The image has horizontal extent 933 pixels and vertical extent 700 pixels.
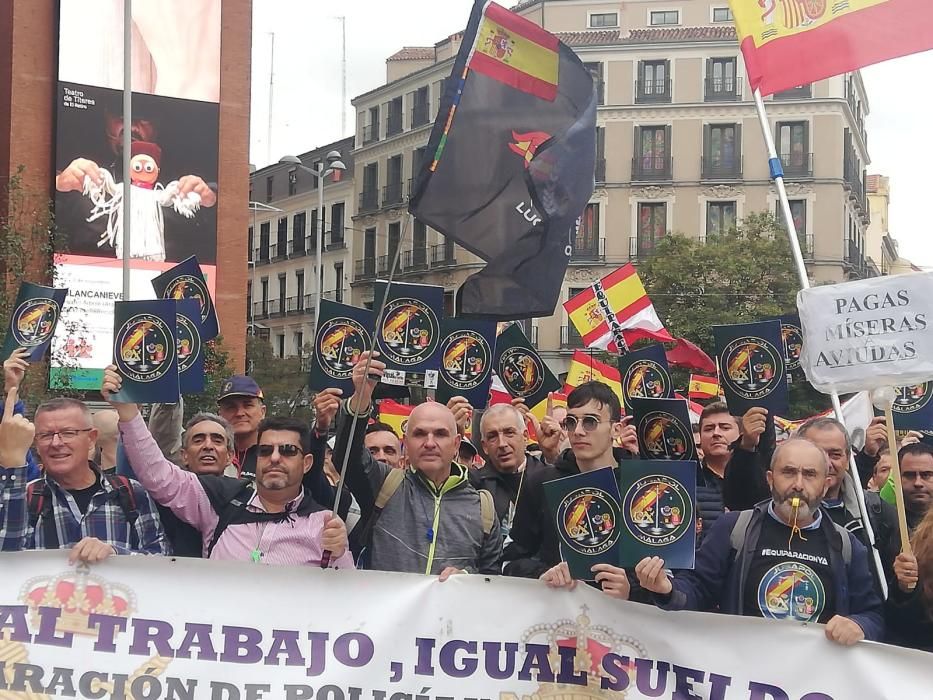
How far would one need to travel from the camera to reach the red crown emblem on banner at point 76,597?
191 inches

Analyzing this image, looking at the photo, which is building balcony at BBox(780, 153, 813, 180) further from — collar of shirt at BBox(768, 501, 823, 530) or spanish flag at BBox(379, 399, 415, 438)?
collar of shirt at BBox(768, 501, 823, 530)

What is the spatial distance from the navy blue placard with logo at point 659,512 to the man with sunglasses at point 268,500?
119 centimetres

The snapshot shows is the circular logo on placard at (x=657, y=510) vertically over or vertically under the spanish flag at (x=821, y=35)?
under

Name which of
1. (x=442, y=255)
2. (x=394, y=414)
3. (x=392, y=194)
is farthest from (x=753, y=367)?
(x=392, y=194)

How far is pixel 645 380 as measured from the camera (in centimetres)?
773

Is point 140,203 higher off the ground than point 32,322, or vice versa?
point 140,203

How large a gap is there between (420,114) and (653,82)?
11247 mm

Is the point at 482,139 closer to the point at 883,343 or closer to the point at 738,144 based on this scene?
the point at 883,343

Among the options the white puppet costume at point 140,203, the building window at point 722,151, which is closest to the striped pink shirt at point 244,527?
the white puppet costume at point 140,203

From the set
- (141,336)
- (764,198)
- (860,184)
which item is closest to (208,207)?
(764,198)

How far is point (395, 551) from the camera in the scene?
5109 mm

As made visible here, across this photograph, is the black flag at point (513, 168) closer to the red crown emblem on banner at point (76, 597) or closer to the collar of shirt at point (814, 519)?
the collar of shirt at point (814, 519)

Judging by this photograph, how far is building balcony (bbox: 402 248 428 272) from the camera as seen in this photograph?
56.2 m

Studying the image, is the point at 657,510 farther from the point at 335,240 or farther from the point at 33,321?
the point at 335,240
